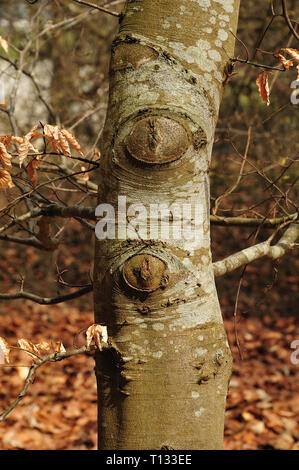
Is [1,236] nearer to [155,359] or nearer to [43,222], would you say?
[43,222]

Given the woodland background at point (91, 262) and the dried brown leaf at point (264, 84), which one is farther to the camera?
the woodland background at point (91, 262)

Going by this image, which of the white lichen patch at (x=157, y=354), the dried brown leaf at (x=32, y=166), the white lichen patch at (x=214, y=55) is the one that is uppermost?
the white lichen patch at (x=214, y=55)

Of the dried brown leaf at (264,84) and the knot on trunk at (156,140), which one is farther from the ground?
the dried brown leaf at (264,84)

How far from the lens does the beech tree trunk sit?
1.31 meters

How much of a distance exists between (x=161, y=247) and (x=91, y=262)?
4.38m

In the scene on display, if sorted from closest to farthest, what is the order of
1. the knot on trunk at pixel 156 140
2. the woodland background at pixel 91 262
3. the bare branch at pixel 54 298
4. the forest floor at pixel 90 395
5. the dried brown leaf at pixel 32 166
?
1. the knot on trunk at pixel 156 140
2. the dried brown leaf at pixel 32 166
3. the bare branch at pixel 54 298
4. the forest floor at pixel 90 395
5. the woodland background at pixel 91 262

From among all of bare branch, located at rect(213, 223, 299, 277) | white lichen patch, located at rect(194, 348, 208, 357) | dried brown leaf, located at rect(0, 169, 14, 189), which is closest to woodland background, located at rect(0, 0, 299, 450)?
bare branch, located at rect(213, 223, 299, 277)

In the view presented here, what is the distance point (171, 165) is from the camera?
1.32 metres

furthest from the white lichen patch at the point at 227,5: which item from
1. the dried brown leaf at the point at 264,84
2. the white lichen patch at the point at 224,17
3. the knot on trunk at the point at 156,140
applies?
the knot on trunk at the point at 156,140

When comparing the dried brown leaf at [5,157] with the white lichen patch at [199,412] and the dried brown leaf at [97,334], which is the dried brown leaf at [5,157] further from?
the white lichen patch at [199,412]

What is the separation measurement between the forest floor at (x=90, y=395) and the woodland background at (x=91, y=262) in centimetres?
1

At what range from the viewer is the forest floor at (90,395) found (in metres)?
3.81
